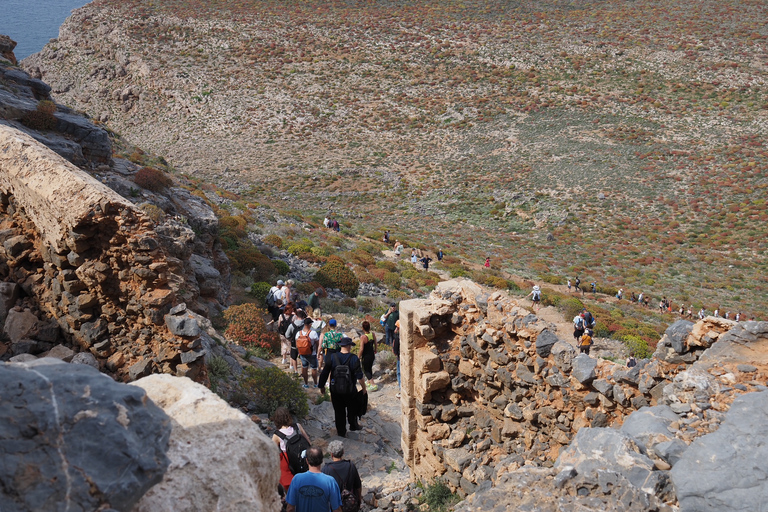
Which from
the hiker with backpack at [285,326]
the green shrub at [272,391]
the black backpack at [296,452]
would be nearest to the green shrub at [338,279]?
the hiker with backpack at [285,326]

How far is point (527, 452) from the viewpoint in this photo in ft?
21.5

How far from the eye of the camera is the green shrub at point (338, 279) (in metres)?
19.6

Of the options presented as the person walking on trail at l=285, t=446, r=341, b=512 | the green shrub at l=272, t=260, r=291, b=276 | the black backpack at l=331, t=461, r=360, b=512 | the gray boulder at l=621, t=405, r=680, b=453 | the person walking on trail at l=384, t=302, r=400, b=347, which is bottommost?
the green shrub at l=272, t=260, r=291, b=276

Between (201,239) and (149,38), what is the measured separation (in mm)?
59499

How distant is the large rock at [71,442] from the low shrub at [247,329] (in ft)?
33.4

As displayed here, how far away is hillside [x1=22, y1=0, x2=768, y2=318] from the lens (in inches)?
1470

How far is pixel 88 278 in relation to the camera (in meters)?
6.28

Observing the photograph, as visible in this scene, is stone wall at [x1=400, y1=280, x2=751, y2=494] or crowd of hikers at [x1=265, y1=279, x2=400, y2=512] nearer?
crowd of hikers at [x1=265, y1=279, x2=400, y2=512]

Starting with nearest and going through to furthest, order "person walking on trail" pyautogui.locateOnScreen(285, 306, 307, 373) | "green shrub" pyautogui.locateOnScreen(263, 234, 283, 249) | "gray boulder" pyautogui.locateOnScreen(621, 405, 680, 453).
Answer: "gray boulder" pyautogui.locateOnScreen(621, 405, 680, 453) → "person walking on trail" pyautogui.locateOnScreen(285, 306, 307, 373) → "green shrub" pyautogui.locateOnScreen(263, 234, 283, 249)

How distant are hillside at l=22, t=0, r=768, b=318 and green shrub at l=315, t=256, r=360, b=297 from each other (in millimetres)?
14752

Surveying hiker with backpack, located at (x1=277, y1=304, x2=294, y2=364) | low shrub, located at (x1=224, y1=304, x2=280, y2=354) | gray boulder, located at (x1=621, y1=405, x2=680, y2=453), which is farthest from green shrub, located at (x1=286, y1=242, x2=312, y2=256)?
gray boulder, located at (x1=621, y1=405, x2=680, y2=453)

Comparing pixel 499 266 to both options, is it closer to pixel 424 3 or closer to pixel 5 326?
pixel 5 326

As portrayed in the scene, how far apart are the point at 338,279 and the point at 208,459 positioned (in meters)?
17.3

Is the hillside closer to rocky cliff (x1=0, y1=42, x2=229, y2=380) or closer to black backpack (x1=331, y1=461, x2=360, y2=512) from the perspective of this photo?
black backpack (x1=331, y1=461, x2=360, y2=512)
